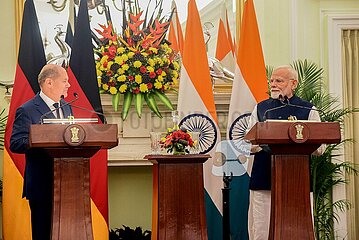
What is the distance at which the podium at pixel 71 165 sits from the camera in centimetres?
404

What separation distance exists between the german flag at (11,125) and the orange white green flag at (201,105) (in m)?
1.32

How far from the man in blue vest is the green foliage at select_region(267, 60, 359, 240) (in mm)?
1227

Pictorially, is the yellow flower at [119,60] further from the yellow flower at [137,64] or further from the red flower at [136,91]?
the red flower at [136,91]

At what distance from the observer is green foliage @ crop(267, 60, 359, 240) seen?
20.8 feet

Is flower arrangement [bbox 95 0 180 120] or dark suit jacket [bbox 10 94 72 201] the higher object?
flower arrangement [bbox 95 0 180 120]

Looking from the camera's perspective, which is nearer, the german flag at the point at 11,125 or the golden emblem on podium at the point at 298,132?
the golden emblem on podium at the point at 298,132

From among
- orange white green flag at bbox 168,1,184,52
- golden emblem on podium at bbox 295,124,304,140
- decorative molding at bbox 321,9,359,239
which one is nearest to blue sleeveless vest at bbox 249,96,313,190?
golden emblem on podium at bbox 295,124,304,140

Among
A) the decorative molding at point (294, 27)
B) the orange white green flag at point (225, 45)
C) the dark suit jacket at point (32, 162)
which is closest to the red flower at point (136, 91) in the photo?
the orange white green flag at point (225, 45)

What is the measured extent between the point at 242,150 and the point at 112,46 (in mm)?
1540

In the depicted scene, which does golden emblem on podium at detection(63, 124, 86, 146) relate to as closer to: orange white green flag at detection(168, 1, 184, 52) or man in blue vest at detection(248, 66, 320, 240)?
man in blue vest at detection(248, 66, 320, 240)

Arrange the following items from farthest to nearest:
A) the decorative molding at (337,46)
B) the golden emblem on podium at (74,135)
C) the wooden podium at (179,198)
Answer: the decorative molding at (337,46) → the wooden podium at (179,198) → the golden emblem on podium at (74,135)

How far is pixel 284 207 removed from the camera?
432 centimetres

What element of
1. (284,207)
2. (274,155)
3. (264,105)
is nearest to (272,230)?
(284,207)

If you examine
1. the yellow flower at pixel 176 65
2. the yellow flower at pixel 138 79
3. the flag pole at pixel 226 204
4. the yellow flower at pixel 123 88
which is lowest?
the flag pole at pixel 226 204
